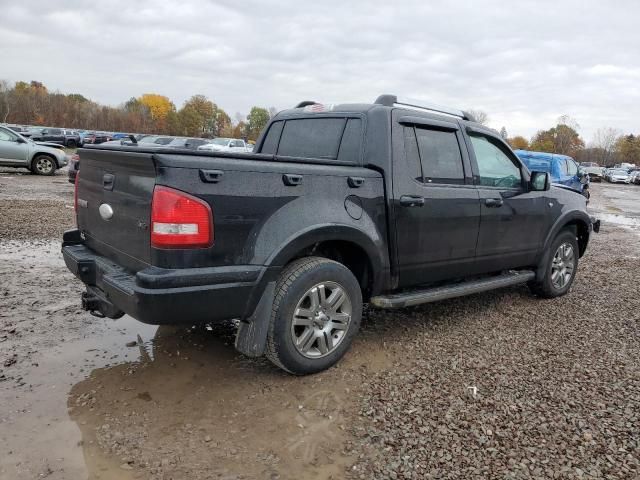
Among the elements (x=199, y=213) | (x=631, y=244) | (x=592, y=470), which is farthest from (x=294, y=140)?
(x=631, y=244)

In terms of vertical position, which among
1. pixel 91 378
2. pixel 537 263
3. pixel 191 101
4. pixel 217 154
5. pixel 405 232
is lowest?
pixel 91 378

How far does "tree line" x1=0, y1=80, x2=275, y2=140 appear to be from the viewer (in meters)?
73.8

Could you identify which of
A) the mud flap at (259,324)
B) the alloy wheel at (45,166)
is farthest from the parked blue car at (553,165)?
the alloy wheel at (45,166)

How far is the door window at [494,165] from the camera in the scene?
4.74 metres

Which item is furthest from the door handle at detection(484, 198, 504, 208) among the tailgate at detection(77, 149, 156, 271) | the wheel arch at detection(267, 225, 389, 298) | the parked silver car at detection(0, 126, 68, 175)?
the parked silver car at detection(0, 126, 68, 175)

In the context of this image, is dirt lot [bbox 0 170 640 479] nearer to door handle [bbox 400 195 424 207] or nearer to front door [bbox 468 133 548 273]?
front door [bbox 468 133 548 273]

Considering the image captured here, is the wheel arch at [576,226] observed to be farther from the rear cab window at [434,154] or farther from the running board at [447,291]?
the rear cab window at [434,154]

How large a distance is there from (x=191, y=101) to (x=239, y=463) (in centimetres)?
10790

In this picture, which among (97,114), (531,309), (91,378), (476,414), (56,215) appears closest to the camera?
(476,414)

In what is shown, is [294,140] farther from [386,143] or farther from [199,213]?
[199,213]

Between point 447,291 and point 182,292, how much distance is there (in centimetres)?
236

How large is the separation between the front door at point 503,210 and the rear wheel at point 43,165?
17009mm

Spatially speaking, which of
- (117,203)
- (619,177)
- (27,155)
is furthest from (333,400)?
(619,177)

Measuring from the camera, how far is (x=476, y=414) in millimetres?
3166
